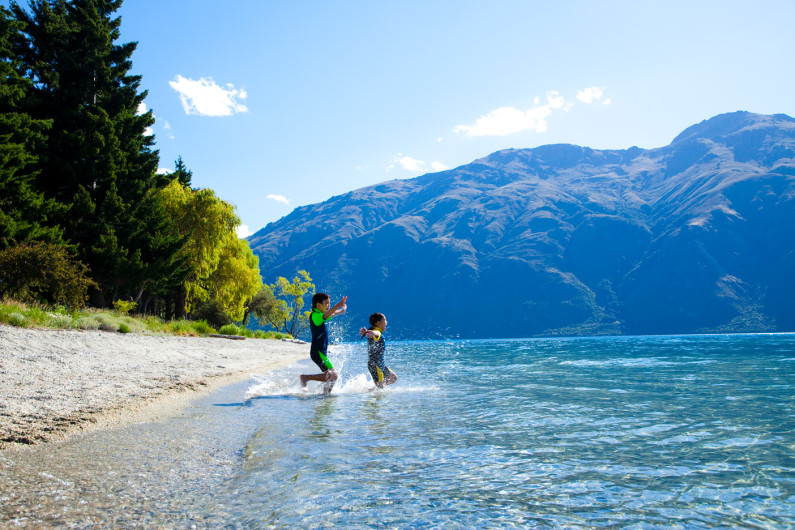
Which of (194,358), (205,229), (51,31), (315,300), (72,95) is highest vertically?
(51,31)

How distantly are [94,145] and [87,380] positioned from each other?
21334 mm

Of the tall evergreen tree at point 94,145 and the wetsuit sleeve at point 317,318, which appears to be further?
the tall evergreen tree at point 94,145

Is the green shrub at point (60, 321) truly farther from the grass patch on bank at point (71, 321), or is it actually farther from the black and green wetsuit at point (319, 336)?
the black and green wetsuit at point (319, 336)

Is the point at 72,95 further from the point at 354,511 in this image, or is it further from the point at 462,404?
the point at 354,511

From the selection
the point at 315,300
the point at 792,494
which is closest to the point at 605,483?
the point at 792,494

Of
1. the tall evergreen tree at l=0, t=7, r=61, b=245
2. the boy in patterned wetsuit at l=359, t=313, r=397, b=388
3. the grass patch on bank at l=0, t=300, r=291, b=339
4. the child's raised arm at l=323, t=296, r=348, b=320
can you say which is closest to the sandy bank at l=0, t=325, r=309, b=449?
the grass patch on bank at l=0, t=300, r=291, b=339

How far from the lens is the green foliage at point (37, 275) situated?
17703mm

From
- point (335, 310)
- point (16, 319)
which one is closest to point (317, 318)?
point (335, 310)

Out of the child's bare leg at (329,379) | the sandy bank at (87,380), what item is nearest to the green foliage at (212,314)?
the sandy bank at (87,380)

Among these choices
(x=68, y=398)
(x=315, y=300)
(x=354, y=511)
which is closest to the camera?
(x=354, y=511)

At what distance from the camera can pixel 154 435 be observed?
6688 millimetres

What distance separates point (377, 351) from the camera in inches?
511

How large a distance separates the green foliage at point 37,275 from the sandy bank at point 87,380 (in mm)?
3790

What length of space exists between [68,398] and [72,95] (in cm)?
2666
